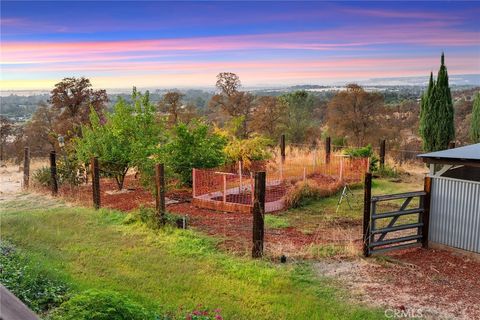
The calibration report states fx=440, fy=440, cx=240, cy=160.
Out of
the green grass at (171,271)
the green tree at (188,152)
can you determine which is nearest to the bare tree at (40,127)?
the green tree at (188,152)

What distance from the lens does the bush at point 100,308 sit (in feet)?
13.3

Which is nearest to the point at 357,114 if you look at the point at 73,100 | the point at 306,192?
the point at 306,192

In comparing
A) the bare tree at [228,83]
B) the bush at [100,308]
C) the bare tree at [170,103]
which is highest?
the bare tree at [228,83]

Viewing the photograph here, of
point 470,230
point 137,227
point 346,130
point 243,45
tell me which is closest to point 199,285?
point 137,227

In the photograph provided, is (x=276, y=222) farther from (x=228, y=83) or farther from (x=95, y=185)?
(x=228, y=83)

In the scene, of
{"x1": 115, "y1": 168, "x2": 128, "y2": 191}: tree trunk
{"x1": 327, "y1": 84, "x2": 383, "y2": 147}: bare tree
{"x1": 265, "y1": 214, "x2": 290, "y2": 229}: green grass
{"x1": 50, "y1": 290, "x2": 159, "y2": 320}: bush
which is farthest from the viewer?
{"x1": 327, "y1": 84, "x2": 383, "y2": 147}: bare tree

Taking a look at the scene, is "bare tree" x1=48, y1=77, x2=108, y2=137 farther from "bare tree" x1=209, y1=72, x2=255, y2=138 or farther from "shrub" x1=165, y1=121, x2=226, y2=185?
"shrub" x1=165, y1=121, x2=226, y2=185

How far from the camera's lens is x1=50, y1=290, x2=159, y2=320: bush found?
405 cm

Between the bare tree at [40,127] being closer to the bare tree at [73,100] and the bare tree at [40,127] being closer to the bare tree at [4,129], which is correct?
the bare tree at [4,129]

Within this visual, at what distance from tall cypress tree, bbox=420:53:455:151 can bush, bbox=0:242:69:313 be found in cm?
1728

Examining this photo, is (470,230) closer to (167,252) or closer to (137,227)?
(167,252)

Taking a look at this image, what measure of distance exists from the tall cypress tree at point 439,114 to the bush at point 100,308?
57.8ft

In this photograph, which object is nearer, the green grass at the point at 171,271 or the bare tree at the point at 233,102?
the green grass at the point at 171,271

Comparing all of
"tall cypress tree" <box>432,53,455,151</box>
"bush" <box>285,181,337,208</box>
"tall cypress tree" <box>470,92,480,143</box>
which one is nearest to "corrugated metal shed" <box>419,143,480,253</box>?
"bush" <box>285,181,337,208</box>
